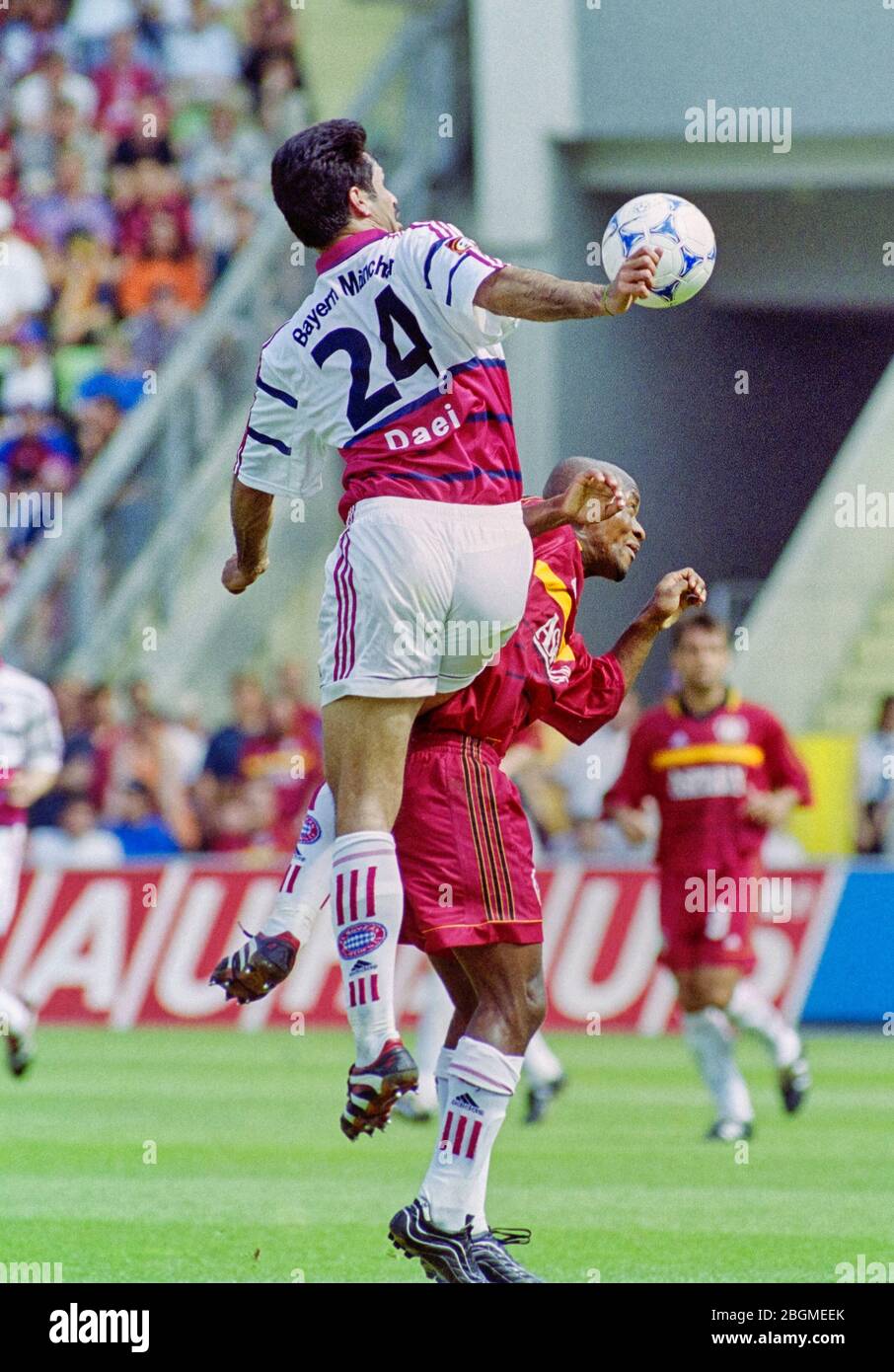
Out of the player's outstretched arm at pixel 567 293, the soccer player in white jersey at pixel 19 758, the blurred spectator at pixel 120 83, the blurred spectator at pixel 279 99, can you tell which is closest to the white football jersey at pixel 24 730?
the soccer player in white jersey at pixel 19 758

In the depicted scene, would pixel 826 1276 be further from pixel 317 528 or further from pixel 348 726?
pixel 317 528

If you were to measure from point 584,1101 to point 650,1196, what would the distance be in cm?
387

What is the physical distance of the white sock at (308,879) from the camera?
658 centimetres

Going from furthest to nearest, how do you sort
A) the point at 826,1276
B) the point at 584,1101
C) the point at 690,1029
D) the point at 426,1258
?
the point at 584,1101 → the point at 690,1029 → the point at 826,1276 → the point at 426,1258

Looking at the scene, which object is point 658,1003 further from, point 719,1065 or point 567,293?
point 567,293

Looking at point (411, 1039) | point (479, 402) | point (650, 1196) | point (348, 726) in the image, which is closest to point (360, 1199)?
point (650, 1196)

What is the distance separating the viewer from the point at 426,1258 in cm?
634

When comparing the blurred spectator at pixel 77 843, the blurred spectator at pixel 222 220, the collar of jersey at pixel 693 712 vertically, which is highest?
the blurred spectator at pixel 222 220

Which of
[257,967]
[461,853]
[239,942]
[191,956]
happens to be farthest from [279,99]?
[257,967]

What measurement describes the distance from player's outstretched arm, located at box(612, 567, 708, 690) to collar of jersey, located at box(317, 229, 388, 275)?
124 centimetres

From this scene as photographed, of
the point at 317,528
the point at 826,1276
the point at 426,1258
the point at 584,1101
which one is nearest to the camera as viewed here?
the point at 426,1258

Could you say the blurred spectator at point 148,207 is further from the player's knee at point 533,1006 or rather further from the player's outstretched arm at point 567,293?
the player's outstretched arm at point 567,293

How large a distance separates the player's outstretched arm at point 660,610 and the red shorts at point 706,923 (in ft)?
15.3

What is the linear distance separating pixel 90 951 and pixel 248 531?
34.4 ft
